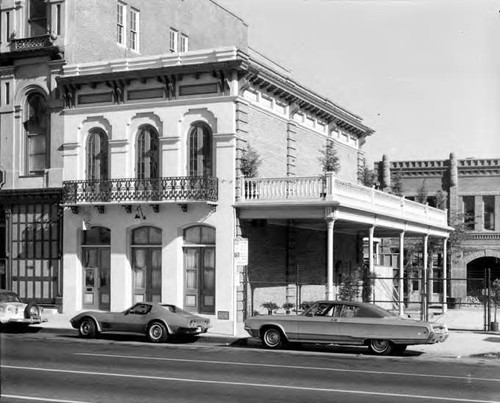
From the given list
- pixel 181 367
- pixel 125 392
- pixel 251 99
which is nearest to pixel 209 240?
pixel 251 99

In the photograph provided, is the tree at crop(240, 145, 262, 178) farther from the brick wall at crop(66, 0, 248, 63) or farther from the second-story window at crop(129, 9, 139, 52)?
the second-story window at crop(129, 9, 139, 52)

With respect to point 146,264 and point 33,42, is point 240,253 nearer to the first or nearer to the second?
point 146,264

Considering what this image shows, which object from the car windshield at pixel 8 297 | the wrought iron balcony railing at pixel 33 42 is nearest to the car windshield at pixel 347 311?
the car windshield at pixel 8 297

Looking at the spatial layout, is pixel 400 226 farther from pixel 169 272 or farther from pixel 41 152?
pixel 41 152

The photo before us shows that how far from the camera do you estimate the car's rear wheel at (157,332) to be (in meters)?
22.6

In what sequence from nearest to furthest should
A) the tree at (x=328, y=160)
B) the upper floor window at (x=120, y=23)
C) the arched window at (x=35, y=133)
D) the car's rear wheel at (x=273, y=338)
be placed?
the car's rear wheel at (x=273, y=338)
the arched window at (x=35, y=133)
the upper floor window at (x=120, y=23)
the tree at (x=328, y=160)

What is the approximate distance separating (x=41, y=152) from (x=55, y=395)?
872 inches

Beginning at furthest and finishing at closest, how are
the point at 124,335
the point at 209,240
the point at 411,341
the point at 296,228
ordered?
the point at 296,228 < the point at 209,240 < the point at 124,335 < the point at 411,341

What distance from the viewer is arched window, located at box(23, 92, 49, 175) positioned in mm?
32094

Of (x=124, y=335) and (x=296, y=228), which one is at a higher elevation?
(x=296, y=228)

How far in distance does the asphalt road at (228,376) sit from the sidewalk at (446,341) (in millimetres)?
1487

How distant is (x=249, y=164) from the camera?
2883 cm

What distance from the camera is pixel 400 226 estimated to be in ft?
116

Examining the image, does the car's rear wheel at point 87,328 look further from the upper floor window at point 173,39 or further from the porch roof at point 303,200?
the upper floor window at point 173,39
